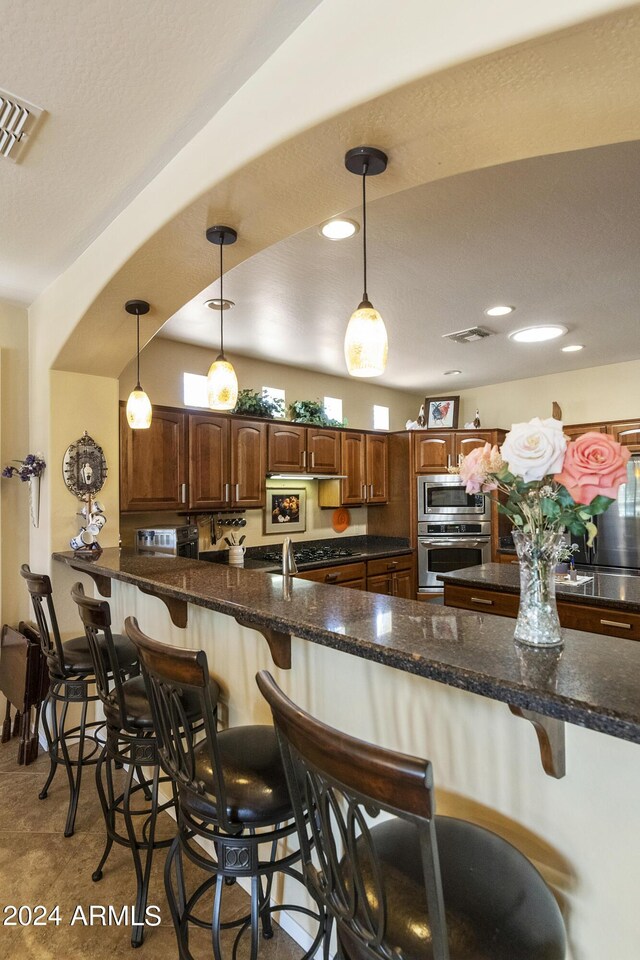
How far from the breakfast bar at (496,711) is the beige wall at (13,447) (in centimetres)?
208

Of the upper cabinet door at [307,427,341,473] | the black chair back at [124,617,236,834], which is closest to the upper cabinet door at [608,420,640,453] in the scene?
the upper cabinet door at [307,427,341,473]

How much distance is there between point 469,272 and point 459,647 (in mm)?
2343

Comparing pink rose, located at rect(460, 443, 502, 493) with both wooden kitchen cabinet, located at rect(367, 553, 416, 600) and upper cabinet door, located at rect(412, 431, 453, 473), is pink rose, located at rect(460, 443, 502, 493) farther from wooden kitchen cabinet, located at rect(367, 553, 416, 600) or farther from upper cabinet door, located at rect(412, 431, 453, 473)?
upper cabinet door, located at rect(412, 431, 453, 473)

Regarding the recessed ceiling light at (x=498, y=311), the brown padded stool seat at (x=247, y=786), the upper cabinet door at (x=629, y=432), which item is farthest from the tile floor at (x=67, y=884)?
the upper cabinet door at (x=629, y=432)

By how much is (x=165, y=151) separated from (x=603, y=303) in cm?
280

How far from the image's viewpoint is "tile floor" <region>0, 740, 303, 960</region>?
5.67ft

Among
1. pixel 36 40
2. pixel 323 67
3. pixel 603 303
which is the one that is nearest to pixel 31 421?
pixel 36 40

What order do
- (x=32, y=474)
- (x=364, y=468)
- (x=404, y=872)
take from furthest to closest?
(x=364, y=468) → (x=32, y=474) → (x=404, y=872)

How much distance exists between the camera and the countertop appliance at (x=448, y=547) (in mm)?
5113

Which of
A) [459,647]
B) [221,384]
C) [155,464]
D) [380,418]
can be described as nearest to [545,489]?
[459,647]

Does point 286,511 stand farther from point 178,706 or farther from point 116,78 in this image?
point 116,78

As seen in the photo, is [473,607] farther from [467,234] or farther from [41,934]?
[41,934]

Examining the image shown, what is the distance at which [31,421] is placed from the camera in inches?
127

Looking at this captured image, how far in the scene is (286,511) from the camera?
4883 mm
